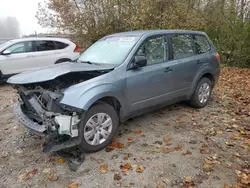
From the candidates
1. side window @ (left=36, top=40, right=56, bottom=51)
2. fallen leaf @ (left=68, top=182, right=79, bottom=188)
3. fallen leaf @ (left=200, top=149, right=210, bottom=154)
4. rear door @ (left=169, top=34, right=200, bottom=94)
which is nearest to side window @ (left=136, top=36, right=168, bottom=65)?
rear door @ (left=169, top=34, right=200, bottom=94)

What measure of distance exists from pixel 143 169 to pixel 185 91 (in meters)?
2.38

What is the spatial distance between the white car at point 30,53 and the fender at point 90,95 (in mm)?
5672

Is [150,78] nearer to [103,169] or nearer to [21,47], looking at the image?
[103,169]

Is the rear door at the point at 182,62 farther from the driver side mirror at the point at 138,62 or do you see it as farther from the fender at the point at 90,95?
the fender at the point at 90,95

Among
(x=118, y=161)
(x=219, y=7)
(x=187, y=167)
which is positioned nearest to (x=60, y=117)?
(x=118, y=161)

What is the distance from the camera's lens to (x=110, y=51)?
14.0ft

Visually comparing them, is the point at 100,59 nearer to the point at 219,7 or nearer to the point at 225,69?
the point at 225,69

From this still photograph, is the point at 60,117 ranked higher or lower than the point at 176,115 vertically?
higher

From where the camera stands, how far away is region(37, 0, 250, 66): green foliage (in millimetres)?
10092

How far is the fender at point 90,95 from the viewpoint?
10.1 feet

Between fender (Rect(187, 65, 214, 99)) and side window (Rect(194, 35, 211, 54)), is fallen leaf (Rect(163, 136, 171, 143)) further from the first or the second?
side window (Rect(194, 35, 211, 54))

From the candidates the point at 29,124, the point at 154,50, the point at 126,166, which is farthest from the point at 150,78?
the point at 29,124

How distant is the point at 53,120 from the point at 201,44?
386cm

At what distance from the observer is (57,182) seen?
288 cm
